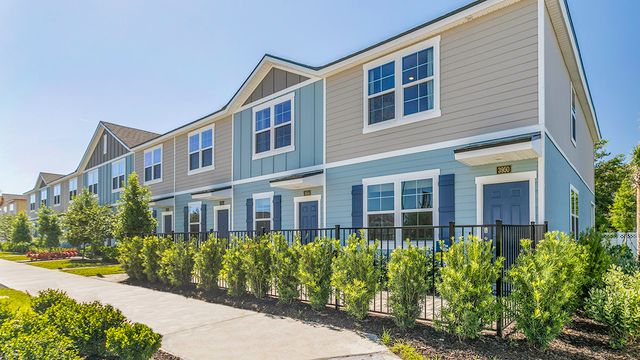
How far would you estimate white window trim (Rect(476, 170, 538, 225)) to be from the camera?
712cm

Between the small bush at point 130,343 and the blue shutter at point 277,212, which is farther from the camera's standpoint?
the blue shutter at point 277,212

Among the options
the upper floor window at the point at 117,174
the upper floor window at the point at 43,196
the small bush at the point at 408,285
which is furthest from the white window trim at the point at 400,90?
the upper floor window at the point at 43,196

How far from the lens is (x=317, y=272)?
6.34m

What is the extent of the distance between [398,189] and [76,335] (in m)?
6.94

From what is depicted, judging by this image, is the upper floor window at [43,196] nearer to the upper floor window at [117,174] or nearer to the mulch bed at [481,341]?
the upper floor window at [117,174]

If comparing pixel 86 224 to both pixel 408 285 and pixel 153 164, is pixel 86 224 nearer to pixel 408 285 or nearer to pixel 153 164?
pixel 153 164

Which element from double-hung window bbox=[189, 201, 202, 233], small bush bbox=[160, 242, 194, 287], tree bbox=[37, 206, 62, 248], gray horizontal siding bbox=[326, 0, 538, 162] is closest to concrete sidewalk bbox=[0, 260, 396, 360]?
small bush bbox=[160, 242, 194, 287]

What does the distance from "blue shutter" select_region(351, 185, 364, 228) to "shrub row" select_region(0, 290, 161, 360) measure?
6406mm

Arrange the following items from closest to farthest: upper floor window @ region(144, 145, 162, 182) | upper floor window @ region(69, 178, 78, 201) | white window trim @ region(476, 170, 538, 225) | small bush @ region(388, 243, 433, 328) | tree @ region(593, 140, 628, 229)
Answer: small bush @ region(388, 243, 433, 328)
white window trim @ region(476, 170, 538, 225)
upper floor window @ region(144, 145, 162, 182)
upper floor window @ region(69, 178, 78, 201)
tree @ region(593, 140, 628, 229)

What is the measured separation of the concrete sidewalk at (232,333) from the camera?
4512 millimetres

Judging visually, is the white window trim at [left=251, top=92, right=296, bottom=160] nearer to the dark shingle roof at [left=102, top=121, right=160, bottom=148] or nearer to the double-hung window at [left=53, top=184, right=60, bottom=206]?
the dark shingle roof at [left=102, top=121, right=160, bottom=148]

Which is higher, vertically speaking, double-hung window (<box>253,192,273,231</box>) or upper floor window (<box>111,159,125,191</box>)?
upper floor window (<box>111,159,125,191</box>)

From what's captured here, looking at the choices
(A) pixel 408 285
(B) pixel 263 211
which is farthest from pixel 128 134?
(A) pixel 408 285

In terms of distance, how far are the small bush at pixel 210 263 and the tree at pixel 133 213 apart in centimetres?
759
